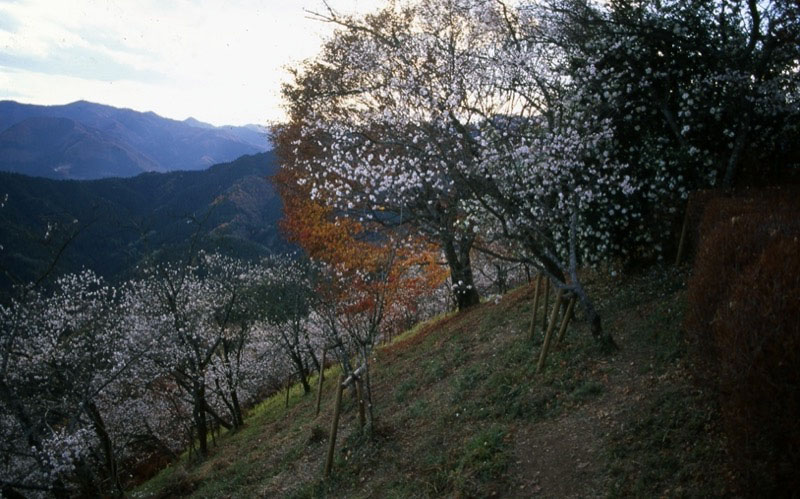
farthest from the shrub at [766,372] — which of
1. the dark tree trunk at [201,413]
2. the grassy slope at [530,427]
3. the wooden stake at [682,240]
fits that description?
the dark tree trunk at [201,413]

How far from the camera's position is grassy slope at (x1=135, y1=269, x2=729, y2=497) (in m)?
5.81

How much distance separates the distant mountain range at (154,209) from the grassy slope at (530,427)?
80.6 m

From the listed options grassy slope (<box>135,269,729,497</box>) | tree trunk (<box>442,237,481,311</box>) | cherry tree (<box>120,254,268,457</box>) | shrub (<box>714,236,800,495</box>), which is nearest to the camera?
shrub (<box>714,236,800,495</box>)

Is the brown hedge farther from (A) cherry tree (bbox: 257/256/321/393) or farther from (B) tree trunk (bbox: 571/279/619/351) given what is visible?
(A) cherry tree (bbox: 257/256/321/393)

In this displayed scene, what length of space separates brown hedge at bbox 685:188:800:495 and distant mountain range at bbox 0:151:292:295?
88704 mm

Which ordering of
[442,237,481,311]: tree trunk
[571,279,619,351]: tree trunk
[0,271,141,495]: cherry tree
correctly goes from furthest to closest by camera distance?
[442,237,481,311]: tree trunk
[0,271,141,495]: cherry tree
[571,279,619,351]: tree trunk

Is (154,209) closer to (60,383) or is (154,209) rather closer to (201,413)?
(201,413)

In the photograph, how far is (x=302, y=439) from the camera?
13688 mm

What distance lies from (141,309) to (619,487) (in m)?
27.9

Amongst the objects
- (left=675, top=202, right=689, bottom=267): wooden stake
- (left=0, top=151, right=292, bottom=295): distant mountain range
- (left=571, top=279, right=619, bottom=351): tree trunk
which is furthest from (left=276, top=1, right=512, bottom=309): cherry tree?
(left=0, top=151, right=292, bottom=295): distant mountain range

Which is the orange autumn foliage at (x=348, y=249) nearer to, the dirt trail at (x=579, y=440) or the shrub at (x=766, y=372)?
the dirt trail at (x=579, y=440)

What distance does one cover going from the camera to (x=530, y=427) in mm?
7738

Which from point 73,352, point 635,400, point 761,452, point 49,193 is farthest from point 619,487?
point 49,193

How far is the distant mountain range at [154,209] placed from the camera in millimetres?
102388
